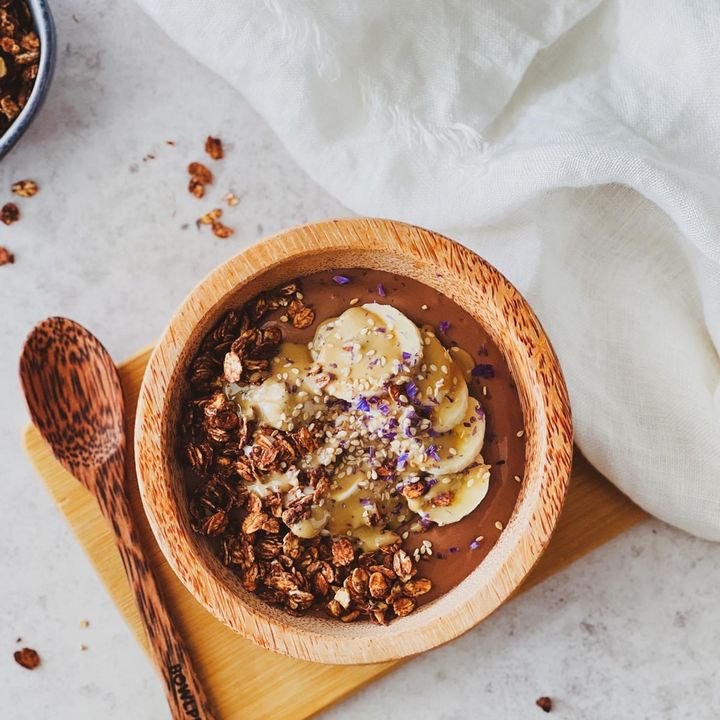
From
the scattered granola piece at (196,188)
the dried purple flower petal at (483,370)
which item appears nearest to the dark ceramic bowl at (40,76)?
the scattered granola piece at (196,188)

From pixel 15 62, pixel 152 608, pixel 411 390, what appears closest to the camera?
pixel 411 390

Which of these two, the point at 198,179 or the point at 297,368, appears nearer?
the point at 297,368

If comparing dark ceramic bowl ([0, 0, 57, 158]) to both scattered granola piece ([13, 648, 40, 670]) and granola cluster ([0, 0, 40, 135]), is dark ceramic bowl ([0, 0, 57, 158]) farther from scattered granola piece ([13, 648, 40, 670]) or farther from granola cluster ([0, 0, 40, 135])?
scattered granola piece ([13, 648, 40, 670])

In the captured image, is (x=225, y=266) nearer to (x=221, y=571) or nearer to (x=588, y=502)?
(x=221, y=571)

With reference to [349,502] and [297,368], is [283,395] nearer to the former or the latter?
[297,368]

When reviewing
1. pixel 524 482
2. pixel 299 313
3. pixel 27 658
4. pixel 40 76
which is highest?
pixel 40 76

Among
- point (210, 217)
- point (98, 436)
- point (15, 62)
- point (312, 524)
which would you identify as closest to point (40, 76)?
point (15, 62)

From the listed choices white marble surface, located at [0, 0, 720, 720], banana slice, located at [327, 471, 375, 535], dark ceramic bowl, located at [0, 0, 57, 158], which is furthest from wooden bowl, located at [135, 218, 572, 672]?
dark ceramic bowl, located at [0, 0, 57, 158]
